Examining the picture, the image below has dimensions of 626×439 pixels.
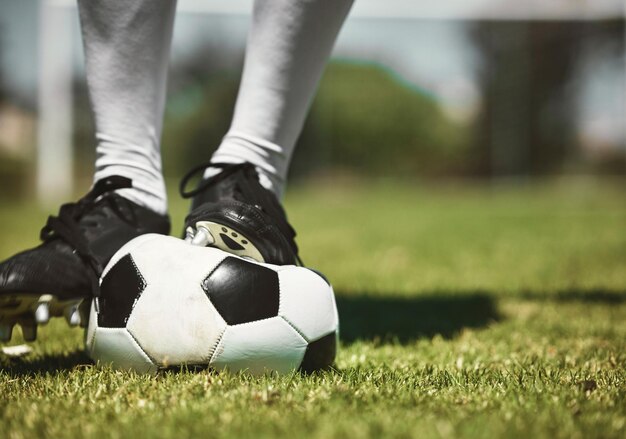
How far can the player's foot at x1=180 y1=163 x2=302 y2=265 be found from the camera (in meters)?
1.48

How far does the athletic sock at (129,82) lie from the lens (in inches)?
65.2

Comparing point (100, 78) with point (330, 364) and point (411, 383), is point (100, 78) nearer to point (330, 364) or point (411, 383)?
point (330, 364)

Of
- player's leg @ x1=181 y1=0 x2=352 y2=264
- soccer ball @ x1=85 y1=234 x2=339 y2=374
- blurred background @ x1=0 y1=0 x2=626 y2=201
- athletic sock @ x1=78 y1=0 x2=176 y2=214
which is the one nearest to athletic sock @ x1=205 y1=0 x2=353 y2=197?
player's leg @ x1=181 y1=0 x2=352 y2=264

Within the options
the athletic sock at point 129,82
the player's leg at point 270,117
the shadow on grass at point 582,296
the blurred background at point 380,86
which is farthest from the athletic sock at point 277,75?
the blurred background at point 380,86

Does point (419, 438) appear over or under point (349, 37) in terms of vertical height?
under

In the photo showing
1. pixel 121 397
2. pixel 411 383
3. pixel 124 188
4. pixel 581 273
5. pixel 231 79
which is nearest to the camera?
pixel 121 397

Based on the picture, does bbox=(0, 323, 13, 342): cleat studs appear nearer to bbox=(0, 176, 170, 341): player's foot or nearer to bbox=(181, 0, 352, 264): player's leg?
bbox=(0, 176, 170, 341): player's foot

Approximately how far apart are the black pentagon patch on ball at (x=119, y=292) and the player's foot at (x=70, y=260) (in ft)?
0.14

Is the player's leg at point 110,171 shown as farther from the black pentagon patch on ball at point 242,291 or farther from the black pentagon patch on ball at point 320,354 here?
the black pentagon patch on ball at point 320,354

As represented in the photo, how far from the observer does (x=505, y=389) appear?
1330mm

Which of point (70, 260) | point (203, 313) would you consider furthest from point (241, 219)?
point (70, 260)

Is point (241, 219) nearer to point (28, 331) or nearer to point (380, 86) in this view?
point (28, 331)

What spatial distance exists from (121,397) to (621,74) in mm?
18017

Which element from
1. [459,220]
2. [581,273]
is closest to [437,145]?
[459,220]
